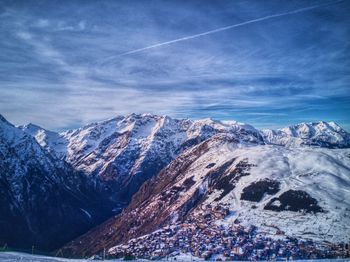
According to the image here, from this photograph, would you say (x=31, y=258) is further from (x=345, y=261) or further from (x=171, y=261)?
(x=345, y=261)

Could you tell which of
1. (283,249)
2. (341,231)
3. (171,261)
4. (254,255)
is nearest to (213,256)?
(254,255)

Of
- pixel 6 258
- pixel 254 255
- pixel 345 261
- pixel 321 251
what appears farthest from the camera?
pixel 254 255

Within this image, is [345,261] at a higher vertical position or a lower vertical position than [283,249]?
higher

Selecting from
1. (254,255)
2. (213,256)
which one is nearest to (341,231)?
(254,255)

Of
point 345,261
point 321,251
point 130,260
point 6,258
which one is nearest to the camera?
point 345,261

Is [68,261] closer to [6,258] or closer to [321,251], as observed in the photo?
[6,258]

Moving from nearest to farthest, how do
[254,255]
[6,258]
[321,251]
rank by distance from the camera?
Result: [6,258] < [321,251] < [254,255]

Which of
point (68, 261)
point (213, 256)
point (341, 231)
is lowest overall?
point (213, 256)

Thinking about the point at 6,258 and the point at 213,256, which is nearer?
the point at 6,258

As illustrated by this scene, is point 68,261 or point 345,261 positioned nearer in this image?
point 345,261
